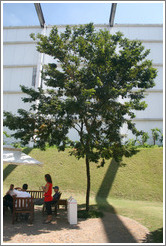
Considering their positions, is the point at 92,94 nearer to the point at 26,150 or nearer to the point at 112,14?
the point at 26,150

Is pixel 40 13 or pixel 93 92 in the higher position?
pixel 40 13

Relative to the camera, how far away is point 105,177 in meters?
13.2

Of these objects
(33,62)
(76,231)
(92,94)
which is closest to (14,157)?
(76,231)

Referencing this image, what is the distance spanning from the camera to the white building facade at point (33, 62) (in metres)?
20.5

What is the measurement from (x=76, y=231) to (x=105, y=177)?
25.6ft

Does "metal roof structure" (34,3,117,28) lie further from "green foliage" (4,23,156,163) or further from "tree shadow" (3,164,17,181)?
"tree shadow" (3,164,17,181)

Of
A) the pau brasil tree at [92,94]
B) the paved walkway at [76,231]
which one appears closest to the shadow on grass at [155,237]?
the paved walkway at [76,231]

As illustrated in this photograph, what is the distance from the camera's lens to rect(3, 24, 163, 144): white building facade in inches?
805

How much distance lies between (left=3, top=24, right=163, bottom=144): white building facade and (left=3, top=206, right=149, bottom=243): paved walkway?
14.8 m

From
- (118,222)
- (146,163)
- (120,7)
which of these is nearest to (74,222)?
(118,222)

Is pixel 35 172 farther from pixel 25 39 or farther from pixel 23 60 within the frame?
pixel 25 39

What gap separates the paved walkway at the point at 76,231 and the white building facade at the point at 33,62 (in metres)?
14.8

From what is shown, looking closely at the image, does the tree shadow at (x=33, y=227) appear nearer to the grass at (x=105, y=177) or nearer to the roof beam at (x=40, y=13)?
the grass at (x=105, y=177)

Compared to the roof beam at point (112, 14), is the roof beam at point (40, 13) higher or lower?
higher
